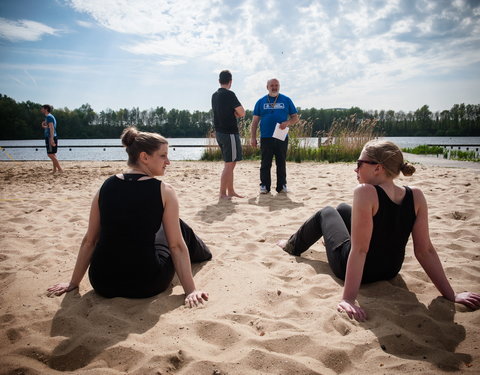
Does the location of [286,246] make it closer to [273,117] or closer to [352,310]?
[352,310]

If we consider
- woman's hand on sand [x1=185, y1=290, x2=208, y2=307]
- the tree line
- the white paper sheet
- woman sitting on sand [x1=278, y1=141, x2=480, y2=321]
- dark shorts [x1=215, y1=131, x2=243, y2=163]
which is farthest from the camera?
the tree line

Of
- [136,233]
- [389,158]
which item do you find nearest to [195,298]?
[136,233]

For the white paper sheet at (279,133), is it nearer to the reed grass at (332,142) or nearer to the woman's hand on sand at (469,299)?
the woman's hand on sand at (469,299)

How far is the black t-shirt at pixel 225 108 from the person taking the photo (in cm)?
545

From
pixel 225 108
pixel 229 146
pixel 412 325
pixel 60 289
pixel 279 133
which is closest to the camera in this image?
pixel 412 325

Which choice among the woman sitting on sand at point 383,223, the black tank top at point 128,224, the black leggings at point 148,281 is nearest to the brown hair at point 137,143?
the black tank top at point 128,224

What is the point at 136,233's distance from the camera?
6.63 feet

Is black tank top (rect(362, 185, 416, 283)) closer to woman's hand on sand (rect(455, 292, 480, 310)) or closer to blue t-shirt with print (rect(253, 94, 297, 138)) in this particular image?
woman's hand on sand (rect(455, 292, 480, 310))

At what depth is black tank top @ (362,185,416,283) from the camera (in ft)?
6.51

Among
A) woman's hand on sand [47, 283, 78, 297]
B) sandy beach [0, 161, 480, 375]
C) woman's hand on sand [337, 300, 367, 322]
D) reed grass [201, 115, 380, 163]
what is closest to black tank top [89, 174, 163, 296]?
sandy beach [0, 161, 480, 375]

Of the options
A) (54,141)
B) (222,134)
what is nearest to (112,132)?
(54,141)

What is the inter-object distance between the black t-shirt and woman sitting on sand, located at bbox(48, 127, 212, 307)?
3.47 meters

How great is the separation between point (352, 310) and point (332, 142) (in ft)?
39.0

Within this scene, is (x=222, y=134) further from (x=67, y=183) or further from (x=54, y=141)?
(x=54, y=141)
